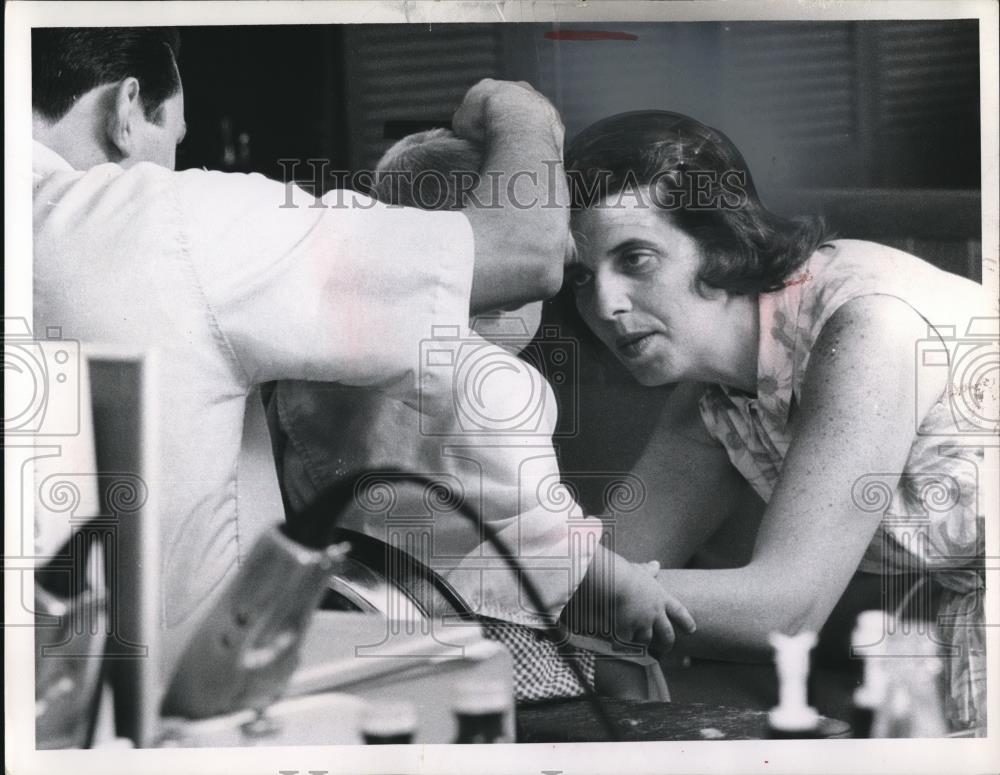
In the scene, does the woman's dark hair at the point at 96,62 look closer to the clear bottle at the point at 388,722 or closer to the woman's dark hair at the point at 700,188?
the woman's dark hair at the point at 700,188

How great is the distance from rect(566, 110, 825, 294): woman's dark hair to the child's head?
263 mm

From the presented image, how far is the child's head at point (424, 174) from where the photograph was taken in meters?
2.49

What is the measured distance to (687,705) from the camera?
2.51 metres

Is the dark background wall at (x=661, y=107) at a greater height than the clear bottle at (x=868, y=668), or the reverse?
the dark background wall at (x=661, y=107)

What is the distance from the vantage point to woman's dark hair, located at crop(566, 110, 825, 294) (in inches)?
98.9

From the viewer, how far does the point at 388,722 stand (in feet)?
8.15

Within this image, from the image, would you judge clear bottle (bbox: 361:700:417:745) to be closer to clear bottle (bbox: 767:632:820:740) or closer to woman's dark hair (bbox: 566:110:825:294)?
clear bottle (bbox: 767:632:820:740)

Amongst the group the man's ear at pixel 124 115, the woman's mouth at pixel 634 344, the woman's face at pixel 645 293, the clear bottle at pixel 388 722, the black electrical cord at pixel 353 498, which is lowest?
the clear bottle at pixel 388 722

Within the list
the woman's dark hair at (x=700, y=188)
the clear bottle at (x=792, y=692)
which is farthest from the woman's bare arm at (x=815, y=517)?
the woman's dark hair at (x=700, y=188)

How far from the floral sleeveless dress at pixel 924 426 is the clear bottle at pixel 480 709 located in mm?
760

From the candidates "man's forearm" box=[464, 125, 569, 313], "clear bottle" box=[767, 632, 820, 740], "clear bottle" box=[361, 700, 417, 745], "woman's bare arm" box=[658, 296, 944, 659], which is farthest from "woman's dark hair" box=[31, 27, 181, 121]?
"clear bottle" box=[767, 632, 820, 740]

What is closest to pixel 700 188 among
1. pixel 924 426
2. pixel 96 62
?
pixel 924 426

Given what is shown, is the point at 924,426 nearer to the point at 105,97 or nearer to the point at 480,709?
the point at 480,709

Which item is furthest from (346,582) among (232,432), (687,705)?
(687,705)
